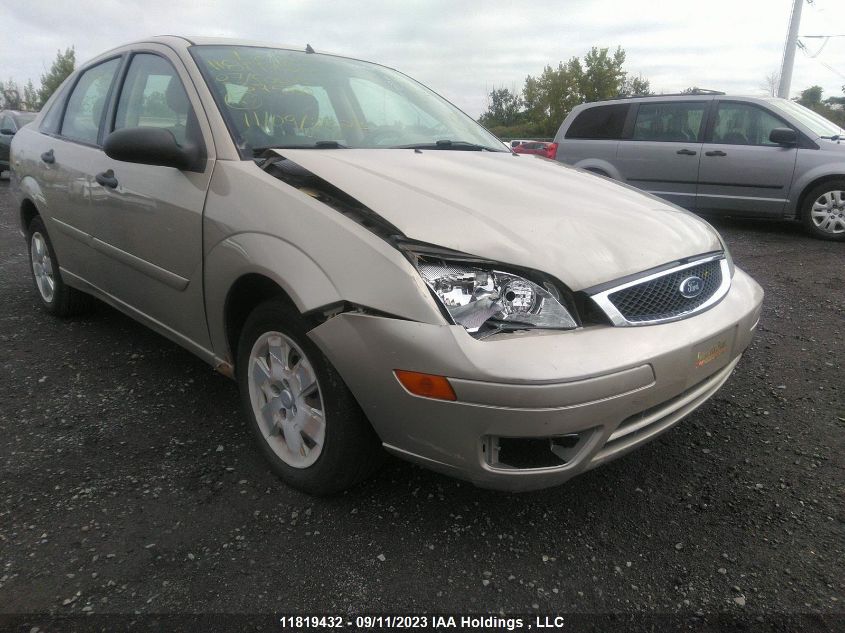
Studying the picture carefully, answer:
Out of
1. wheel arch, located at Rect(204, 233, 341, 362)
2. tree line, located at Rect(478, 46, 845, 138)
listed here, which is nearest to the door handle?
wheel arch, located at Rect(204, 233, 341, 362)

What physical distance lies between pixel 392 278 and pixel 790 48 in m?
23.5

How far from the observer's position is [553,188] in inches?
101

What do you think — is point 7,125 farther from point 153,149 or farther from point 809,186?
point 809,186

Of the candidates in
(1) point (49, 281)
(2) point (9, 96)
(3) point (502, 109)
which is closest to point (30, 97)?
(2) point (9, 96)

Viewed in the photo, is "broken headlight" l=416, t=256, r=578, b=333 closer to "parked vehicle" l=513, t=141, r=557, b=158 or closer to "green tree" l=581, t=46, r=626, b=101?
"parked vehicle" l=513, t=141, r=557, b=158

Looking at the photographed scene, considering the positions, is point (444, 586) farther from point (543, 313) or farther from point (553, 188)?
point (553, 188)

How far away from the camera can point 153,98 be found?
307 cm

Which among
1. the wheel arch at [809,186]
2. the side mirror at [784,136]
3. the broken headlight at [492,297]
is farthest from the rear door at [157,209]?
the wheel arch at [809,186]

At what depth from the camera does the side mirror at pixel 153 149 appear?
246 cm

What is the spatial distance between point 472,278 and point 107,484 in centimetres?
161

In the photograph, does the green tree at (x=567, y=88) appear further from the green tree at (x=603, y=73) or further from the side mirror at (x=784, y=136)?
the side mirror at (x=784, y=136)

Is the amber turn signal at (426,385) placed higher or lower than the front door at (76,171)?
lower

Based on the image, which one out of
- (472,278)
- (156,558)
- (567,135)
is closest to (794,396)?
(472,278)

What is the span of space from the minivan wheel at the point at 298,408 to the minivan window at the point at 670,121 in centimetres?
726
